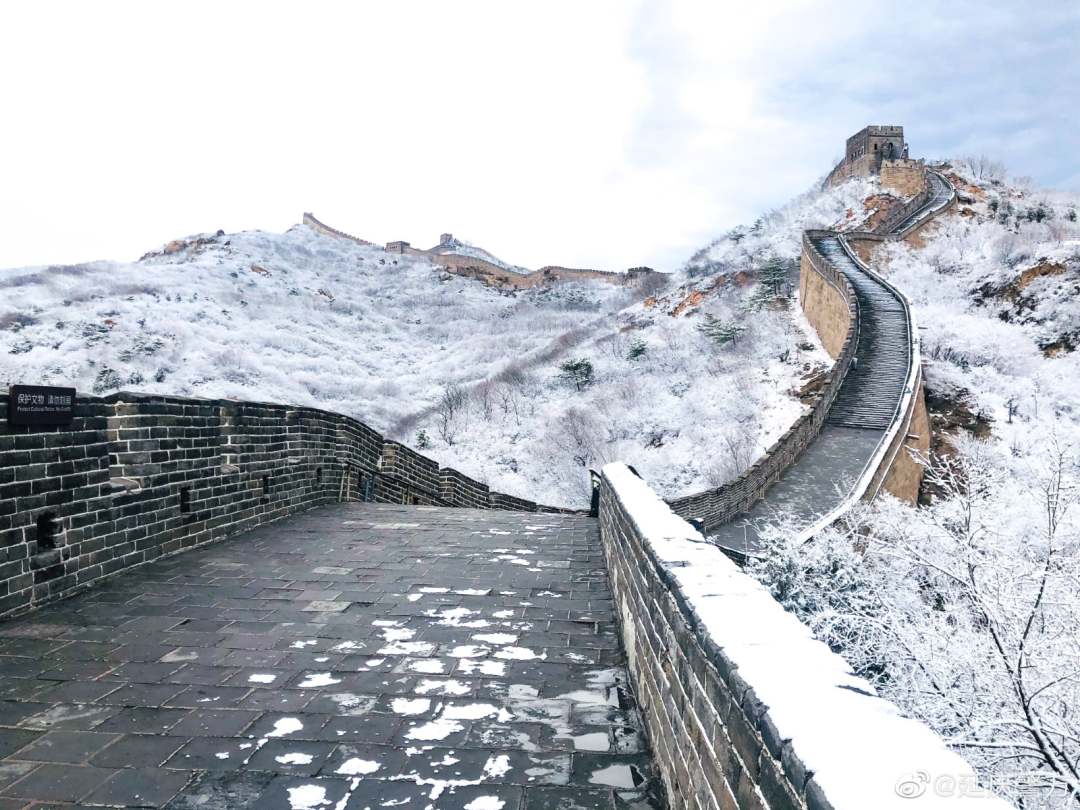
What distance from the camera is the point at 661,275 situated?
60.7m

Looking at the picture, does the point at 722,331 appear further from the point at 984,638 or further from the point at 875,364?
the point at 984,638

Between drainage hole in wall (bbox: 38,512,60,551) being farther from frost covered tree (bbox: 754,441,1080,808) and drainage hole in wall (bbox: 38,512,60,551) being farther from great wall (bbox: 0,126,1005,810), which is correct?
frost covered tree (bbox: 754,441,1080,808)

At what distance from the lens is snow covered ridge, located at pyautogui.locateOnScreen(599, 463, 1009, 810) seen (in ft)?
3.78

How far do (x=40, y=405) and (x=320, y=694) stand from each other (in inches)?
114

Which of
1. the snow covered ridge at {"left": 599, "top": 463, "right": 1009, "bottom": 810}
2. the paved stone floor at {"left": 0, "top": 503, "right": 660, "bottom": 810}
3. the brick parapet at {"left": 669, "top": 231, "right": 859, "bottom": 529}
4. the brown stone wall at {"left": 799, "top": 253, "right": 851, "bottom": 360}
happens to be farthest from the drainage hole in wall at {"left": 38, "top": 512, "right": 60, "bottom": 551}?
the brown stone wall at {"left": 799, "top": 253, "right": 851, "bottom": 360}

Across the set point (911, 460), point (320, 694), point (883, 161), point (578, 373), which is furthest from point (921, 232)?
point (320, 694)

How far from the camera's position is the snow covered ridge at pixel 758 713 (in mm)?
1151

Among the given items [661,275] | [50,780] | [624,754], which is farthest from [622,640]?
[661,275]

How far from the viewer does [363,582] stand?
520 cm

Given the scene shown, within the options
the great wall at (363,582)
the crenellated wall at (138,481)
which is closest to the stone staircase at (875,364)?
the great wall at (363,582)

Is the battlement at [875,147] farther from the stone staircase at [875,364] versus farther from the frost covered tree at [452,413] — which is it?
the frost covered tree at [452,413]

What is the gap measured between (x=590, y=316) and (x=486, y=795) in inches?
1990

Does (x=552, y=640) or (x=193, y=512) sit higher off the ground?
(x=193, y=512)

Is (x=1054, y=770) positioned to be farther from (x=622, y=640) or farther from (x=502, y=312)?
(x=502, y=312)
